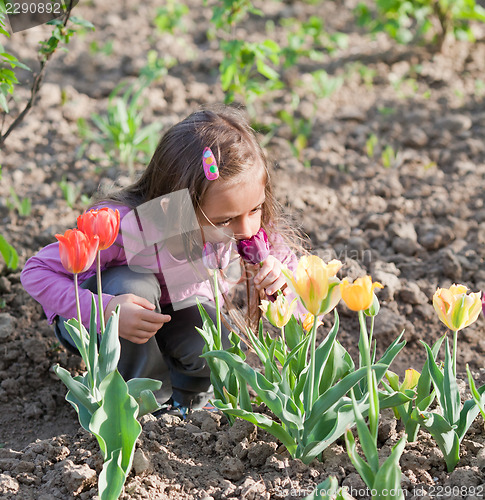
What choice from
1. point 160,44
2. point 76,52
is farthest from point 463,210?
point 76,52

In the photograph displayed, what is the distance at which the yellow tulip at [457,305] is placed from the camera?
1396mm

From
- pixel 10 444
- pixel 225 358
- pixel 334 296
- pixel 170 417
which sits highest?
pixel 334 296

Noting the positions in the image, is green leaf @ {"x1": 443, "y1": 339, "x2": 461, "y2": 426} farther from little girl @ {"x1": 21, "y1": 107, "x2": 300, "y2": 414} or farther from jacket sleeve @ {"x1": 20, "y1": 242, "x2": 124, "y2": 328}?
jacket sleeve @ {"x1": 20, "y1": 242, "x2": 124, "y2": 328}

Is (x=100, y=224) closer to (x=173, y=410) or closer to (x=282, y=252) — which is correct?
(x=282, y=252)

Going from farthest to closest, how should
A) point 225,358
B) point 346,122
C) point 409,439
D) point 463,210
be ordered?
1. point 346,122
2. point 463,210
3. point 409,439
4. point 225,358

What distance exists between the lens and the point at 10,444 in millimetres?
1958

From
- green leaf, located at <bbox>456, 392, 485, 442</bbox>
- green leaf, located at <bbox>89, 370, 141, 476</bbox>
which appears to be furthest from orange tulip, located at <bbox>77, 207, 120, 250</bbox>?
green leaf, located at <bbox>456, 392, 485, 442</bbox>

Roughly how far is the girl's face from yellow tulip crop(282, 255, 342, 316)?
472 millimetres

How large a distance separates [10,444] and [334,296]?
114 centimetres

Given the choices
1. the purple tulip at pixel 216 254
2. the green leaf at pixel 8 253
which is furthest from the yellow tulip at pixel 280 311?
the green leaf at pixel 8 253

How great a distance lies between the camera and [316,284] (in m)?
A: 1.26

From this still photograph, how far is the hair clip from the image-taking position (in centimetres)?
168

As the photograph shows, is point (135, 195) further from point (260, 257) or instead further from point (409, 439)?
point (409, 439)

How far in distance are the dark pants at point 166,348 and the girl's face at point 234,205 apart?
0.95ft
